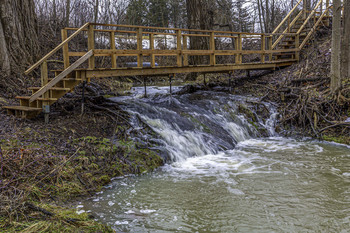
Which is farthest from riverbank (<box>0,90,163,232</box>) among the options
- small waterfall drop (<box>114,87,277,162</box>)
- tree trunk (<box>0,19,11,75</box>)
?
tree trunk (<box>0,19,11,75</box>)

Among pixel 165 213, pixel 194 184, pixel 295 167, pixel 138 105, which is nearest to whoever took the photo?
pixel 165 213

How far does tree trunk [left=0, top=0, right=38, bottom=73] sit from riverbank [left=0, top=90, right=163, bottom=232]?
2.23 meters

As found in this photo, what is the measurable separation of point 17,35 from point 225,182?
905cm

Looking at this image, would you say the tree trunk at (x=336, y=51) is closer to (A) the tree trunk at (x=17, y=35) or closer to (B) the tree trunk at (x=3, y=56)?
(A) the tree trunk at (x=17, y=35)

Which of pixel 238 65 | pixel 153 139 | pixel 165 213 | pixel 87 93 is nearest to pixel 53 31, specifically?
pixel 87 93

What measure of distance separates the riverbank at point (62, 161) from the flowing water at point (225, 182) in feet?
1.24

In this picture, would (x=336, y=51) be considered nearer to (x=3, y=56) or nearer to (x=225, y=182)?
(x=225, y=182)

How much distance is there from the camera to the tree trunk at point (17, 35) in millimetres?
10586

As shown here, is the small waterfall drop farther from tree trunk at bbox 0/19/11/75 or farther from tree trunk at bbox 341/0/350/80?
tree trunk at bbox 0/19/11/75

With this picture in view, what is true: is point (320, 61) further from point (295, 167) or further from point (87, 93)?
point (87, 93)

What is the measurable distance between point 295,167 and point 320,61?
28.2 ft

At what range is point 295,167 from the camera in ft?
23.8

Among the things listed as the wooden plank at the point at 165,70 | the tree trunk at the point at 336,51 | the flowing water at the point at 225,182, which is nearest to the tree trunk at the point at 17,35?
the wooden plank at the point at 165,70

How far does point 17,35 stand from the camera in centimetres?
1112
